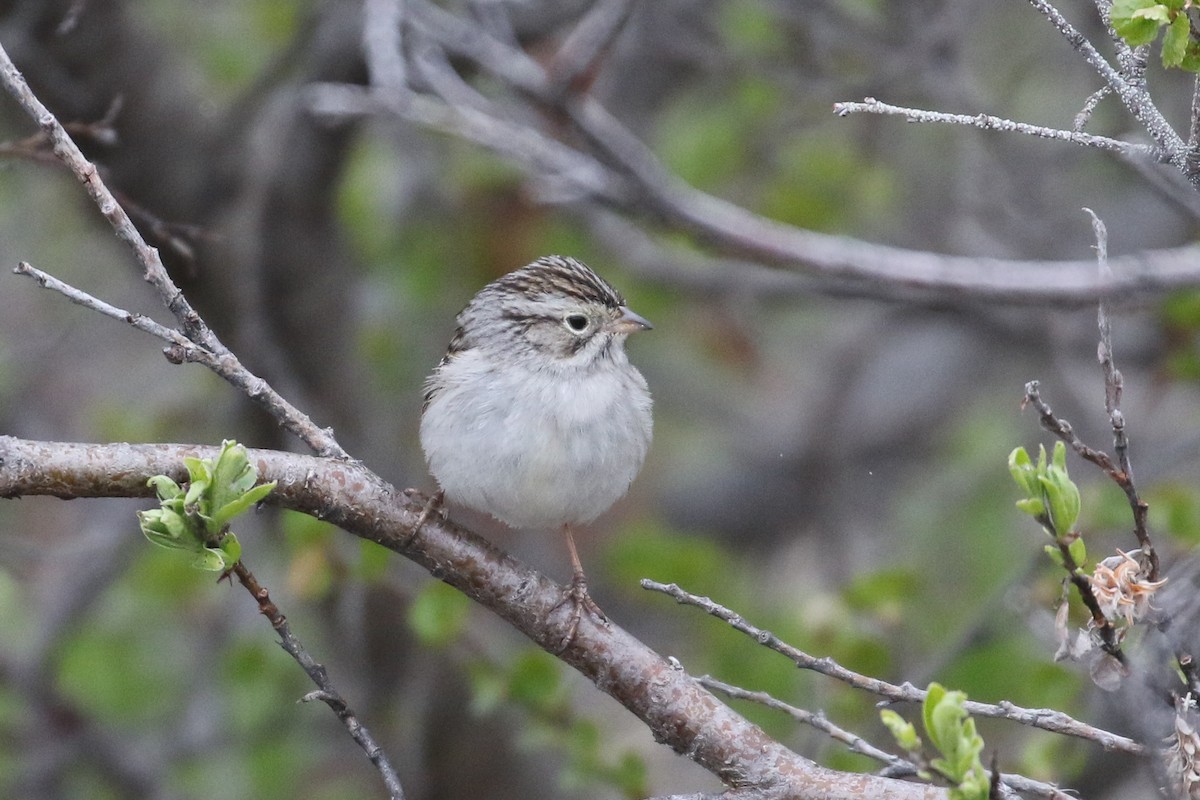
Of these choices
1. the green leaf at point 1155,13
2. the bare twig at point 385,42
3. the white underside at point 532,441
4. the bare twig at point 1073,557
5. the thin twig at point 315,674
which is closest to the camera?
the green leaf at point 1155,13

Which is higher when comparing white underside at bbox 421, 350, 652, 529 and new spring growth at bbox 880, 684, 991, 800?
white underside at bbox 421, 350, 652, 529

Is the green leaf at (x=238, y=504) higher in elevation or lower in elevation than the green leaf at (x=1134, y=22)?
lower

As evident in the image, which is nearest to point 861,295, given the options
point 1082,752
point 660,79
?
point 1082,752

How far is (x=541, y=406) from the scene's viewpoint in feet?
12.1

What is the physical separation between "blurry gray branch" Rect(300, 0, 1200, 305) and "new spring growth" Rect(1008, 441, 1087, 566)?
28 centimetres

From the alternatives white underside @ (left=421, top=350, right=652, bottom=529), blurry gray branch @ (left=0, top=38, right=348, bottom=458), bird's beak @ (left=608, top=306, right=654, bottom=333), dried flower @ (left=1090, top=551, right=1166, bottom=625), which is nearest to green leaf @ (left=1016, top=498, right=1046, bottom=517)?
dried flower @ (left=1090, top=551, right=1166, bottom=625)

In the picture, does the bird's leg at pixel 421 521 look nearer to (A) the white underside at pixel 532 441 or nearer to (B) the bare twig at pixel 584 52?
(A) the white underside at pixel 532 441

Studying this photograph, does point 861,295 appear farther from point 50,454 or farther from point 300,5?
point 300,5

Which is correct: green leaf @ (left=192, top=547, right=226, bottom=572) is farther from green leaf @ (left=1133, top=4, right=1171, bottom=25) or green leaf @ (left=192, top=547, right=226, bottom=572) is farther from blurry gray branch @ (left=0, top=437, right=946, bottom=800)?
green leaf @ (left=1133, top=4, right=1171, bottom=25)

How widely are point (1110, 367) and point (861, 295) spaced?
169cm

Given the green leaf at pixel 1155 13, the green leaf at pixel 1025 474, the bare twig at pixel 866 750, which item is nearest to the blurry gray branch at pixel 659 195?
the green leaf at pixel 1155 13

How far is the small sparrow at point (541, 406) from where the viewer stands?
3.60m

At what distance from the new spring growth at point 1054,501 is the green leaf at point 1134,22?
2.02 ft

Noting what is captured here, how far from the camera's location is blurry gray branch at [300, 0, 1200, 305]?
2.30m
